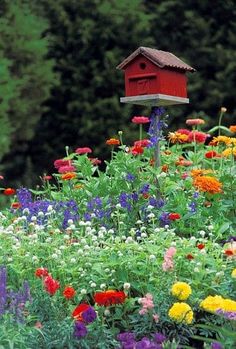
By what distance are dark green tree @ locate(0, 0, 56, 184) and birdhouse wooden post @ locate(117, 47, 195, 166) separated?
171 inches

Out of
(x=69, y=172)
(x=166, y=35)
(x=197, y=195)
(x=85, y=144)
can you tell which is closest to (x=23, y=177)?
(x=85, y=144)

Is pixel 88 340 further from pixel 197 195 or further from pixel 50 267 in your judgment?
pixel 197 195

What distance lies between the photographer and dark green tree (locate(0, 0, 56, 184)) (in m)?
11.1

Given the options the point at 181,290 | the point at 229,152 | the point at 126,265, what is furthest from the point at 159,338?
the point at 229,152

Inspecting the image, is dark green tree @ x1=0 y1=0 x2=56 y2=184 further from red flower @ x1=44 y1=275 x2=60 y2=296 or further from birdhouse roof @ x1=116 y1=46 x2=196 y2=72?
red flower @ x1=44 y1=275 x2=60 y2=296

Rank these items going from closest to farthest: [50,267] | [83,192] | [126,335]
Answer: [126,335] < [50,267] < [83,192]

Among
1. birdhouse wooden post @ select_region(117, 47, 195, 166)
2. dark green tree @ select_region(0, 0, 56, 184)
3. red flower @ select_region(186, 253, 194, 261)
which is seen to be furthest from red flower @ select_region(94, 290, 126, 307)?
dark green tree @ select_region(0, 0, 56, 184)

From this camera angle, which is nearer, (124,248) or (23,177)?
(124,248)

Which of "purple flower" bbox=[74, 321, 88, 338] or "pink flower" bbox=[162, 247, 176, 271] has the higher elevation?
"pink flower" bbox=[162, 247, 176, 271]

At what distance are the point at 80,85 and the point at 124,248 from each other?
284 inches

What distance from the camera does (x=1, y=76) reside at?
10.9m

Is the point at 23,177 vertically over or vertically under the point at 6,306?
under

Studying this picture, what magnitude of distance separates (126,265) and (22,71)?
666 cm

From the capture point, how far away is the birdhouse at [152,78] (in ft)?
21.4
